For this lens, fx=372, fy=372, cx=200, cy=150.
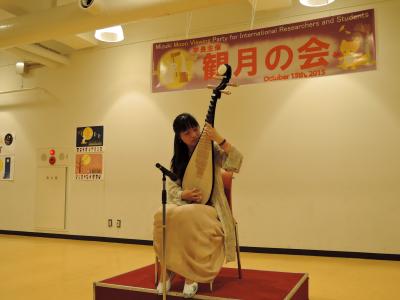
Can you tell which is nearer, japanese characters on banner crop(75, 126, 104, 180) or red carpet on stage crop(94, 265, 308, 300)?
red carpet on stage crop(94, 265, 308, 300)

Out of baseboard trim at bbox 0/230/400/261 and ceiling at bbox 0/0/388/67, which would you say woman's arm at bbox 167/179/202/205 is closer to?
ceiling at bbox 0/0/388/67

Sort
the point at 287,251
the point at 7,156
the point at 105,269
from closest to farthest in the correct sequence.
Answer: the point at 105,269 < the point at 287,251 < the point at 7,156

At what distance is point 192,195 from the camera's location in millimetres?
2113

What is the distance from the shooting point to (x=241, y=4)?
15.0 feet

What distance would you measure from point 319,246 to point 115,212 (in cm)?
277

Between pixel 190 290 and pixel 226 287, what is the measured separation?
0.28 m

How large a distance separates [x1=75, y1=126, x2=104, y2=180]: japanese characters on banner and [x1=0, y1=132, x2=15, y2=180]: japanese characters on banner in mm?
1367

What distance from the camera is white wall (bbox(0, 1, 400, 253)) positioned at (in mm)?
3977

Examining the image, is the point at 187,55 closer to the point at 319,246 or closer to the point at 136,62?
the point at 136,62

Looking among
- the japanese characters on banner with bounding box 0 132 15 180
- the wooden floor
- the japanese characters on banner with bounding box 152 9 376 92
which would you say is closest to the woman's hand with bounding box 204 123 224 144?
the wooden floor

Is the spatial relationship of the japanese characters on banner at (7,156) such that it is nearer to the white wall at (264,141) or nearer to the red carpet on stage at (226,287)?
the white wall at (264,141)

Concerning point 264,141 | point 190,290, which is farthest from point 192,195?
point 264,141

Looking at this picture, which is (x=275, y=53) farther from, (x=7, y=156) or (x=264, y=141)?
(x=7, y=156)

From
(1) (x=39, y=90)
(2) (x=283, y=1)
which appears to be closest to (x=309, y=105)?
(2) (x=283, y=1)
